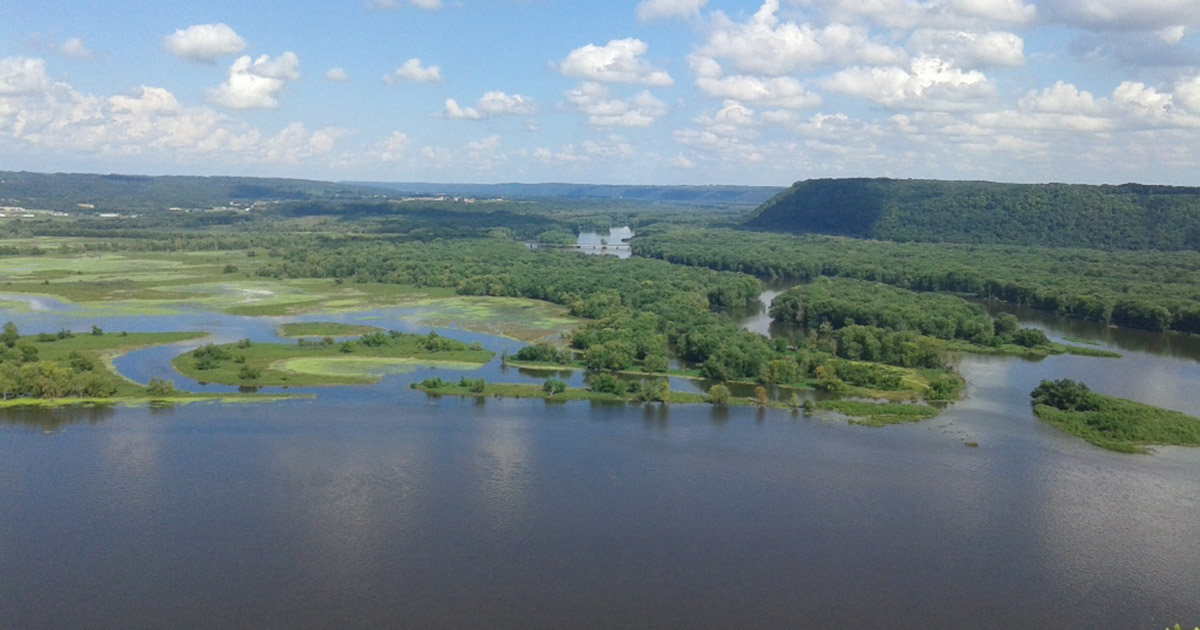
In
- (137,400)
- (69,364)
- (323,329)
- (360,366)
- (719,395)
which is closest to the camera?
(137,400)

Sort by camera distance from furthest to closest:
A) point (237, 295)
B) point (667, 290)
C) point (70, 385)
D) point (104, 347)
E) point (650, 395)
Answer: point (237, 295) < point (667, 290) < point (104, 347) < point (650, 395) < point (70, 385)

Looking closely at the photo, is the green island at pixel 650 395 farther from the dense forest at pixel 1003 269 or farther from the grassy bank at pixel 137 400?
the dense forest at pixel 1003 269

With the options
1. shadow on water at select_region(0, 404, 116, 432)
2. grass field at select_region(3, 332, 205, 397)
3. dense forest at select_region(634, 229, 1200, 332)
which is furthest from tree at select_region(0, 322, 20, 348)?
dense forest at select_region(634, 229, 1200, 332)

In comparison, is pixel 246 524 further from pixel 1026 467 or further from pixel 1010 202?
pixel 1010 202

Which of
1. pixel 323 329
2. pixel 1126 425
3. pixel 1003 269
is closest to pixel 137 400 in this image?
pixel 323 329

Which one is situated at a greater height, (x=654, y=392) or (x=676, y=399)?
(x=654, y=392)

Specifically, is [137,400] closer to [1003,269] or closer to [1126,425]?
[1126,425]

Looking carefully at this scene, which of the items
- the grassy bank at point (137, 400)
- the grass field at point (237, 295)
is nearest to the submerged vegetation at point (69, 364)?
the grassy bank at point (137, 400)
